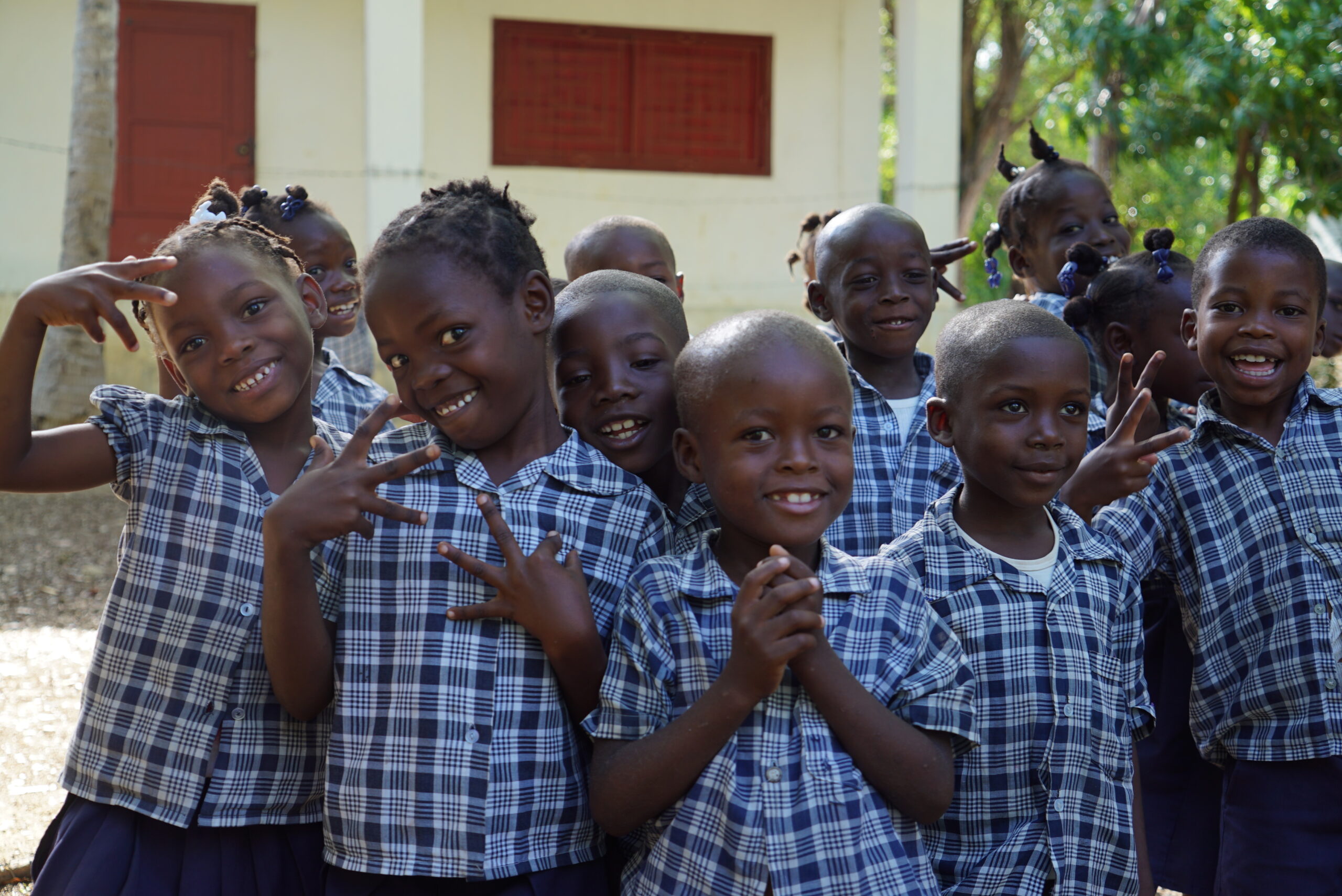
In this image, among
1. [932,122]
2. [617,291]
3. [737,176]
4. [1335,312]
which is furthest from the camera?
[737,176]

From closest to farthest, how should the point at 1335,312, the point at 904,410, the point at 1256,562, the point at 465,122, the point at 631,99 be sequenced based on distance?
1. the point at 1256,562
2. the point at 904,410
3. the point at 1335,312
4. the point at 465,122
5. the point at 631,99

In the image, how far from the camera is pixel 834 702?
5.73 ft

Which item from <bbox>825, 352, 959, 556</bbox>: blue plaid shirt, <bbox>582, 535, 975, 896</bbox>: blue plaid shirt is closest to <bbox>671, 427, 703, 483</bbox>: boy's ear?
<bbox>582, 535, 975, 896</bbox>: blue plaid shirt

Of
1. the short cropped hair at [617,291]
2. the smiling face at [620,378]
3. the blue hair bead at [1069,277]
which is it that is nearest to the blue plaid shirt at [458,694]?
the smiling face at [620,378]

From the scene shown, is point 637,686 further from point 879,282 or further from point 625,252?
point 625,252

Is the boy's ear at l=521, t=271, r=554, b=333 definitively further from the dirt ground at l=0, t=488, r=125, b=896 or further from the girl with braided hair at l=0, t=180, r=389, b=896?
the dirt ground at l=0, t=488, r=125, b=896

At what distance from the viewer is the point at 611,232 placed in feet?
11.4

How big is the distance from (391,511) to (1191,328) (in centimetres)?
178

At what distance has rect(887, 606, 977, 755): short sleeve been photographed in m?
1.81

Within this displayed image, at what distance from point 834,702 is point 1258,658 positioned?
118cm

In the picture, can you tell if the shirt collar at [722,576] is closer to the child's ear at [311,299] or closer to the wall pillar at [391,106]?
the child's ear at [311,299]

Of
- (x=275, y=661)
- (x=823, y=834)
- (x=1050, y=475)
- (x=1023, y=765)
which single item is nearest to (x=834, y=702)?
(x=823, y=834)

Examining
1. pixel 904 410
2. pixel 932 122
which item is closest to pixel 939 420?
pixel 904 410

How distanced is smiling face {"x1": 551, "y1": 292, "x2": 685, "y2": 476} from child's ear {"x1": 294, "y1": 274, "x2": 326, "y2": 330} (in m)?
0.45
